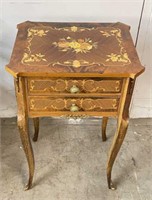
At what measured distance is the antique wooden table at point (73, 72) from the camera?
0.97 meters

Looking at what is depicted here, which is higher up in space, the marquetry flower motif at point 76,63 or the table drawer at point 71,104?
the marquetry flower motif at point 76,63

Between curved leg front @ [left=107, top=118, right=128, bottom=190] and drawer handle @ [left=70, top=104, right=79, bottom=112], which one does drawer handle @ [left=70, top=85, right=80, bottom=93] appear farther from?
curved leg front @ [left=107, top=118, right=128, bottom=190]

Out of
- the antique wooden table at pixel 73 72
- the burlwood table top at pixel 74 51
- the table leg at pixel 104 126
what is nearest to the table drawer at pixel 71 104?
the antique wooden table at pixel 73 72

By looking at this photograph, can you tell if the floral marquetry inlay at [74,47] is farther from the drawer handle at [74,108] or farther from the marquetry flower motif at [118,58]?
the drawer handle at [74,108]

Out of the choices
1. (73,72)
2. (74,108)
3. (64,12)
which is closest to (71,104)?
(74,108)

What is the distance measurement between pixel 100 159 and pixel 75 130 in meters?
0.24

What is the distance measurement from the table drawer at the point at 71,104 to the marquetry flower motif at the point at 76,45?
0.18 m

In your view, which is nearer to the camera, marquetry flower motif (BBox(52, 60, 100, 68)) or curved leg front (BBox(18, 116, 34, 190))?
marquetry flower motif (BBox(52, 60, 100, 68))

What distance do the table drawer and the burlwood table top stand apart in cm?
12

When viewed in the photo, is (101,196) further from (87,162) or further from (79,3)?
(79,3)

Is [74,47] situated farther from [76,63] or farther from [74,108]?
[74,108]

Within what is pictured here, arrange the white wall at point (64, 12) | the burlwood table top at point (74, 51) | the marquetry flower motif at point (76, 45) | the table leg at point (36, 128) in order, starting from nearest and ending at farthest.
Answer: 1. the burlwood table top at point (74, 51)
2. the marquetry flower motif at point (76, 45)
3. the white wall at point (64, 12)
4. the table leg at point (36, 128)

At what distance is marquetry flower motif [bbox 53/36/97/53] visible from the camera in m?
1.07

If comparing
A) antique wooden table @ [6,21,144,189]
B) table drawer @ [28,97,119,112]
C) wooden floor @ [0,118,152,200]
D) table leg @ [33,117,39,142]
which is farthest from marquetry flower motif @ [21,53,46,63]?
wooden floor @ [0,118,152,200]
